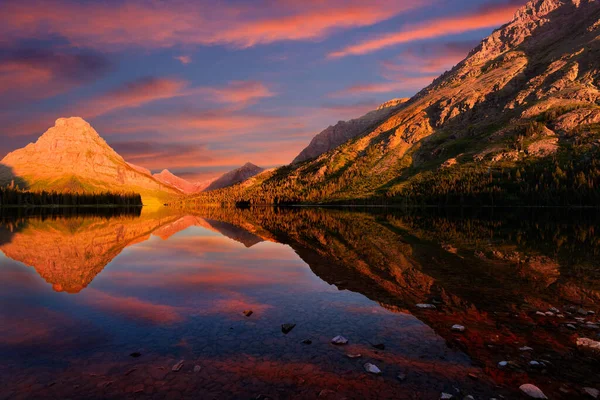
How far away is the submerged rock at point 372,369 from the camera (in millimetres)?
13239

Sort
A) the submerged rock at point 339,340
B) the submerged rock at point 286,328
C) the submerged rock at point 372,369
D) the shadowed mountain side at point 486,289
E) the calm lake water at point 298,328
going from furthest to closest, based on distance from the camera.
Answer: the submerged rock at point 286,328
the submerged rock at point 339,340
the shadowed mountain side at point 486,289
the submerged rock at point 372,369
the calm lake water at point 298,328

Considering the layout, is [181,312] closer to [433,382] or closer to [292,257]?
[433,382]

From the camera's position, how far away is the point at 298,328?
1811 cm

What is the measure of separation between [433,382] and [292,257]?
1162 inches

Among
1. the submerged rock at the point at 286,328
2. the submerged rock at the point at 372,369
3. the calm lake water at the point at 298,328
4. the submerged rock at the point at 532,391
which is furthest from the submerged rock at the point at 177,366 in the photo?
the submerged rock at the point at 532,391

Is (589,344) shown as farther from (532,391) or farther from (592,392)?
(532,391)

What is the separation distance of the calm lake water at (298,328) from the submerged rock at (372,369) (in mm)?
289

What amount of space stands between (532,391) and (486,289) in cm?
1513

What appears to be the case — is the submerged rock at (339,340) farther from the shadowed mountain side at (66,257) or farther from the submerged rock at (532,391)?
the shadowed mountain side at (66,257)

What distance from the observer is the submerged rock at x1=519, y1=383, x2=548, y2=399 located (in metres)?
11.5

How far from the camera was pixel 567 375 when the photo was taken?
12.8m

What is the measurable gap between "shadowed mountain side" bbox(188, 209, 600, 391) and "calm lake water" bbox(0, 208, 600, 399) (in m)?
0.13

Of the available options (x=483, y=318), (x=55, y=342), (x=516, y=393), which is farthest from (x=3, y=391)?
(x=483, y=318)

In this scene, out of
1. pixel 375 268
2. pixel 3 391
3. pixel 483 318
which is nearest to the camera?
pixel 3 391
